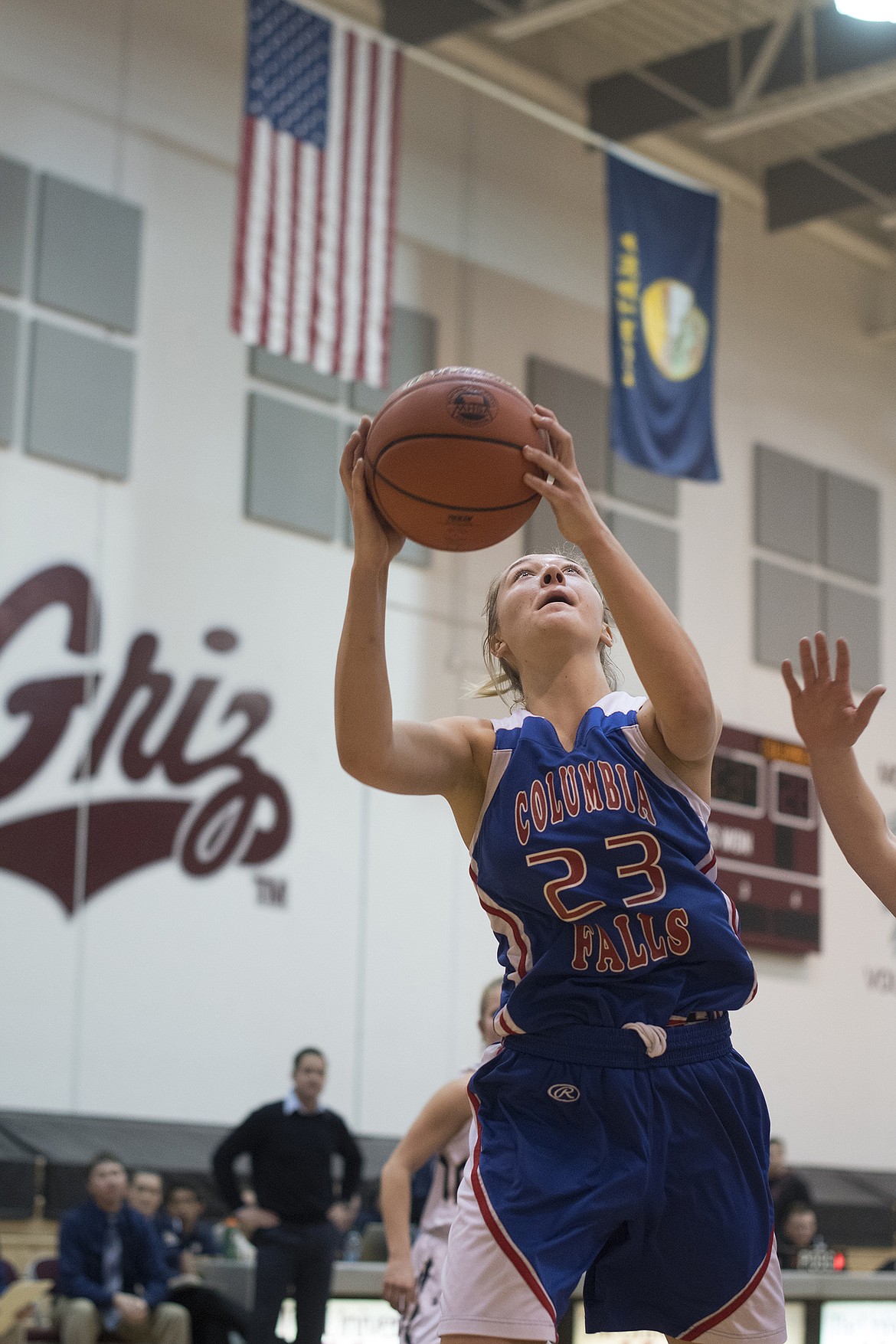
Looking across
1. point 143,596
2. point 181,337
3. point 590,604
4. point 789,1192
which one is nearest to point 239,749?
point 143,596

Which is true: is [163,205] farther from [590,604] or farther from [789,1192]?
[590,604]

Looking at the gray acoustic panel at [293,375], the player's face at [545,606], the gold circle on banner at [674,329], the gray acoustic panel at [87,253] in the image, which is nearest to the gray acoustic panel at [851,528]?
the gold circle on banner at [674,329]

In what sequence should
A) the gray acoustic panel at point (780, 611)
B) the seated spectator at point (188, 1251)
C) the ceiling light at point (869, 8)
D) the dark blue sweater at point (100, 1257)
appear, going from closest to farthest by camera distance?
the ceiling light at point (869, 8) < the dark blue sweater at point (100, 1257) < the seated spectator at point (188, 1251) < the gray acoustic panel at point (780, 611)

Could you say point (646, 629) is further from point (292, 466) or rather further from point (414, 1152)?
point (292, 466)

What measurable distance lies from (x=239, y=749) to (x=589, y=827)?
913 cm

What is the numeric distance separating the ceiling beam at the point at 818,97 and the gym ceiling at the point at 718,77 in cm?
1

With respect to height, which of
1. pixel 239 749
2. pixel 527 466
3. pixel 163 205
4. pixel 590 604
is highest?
pixel 163 205

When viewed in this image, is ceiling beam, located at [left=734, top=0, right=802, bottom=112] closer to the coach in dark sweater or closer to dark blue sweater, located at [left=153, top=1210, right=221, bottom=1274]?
the coach in dark sweater

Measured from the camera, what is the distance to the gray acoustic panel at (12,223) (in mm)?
10961

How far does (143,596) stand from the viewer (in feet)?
37.6

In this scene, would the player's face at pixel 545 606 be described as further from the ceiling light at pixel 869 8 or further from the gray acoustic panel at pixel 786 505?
the gray acoustic panel at pixel 786 505

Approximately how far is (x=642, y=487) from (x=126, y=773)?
5744 millimetres

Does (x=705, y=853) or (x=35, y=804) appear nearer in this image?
(x=705, y=853)

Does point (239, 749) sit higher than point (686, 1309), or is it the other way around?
point (239, 749)
